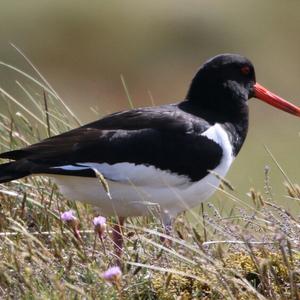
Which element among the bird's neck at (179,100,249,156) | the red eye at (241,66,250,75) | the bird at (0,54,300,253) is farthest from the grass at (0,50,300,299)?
the red eye at (241,66,250,75)

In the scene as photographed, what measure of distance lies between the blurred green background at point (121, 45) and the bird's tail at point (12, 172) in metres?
12.5

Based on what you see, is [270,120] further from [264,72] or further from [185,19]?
[185,19]

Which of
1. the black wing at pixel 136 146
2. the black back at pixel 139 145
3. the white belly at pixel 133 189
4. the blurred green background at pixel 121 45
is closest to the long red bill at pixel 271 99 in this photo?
the black back at pixel 139 145

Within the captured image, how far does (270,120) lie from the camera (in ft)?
68.7

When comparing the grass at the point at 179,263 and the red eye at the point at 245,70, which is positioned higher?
the red eye at the point at 245,70

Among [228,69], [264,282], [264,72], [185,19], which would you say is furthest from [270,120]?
[264,282]

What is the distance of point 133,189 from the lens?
534cm

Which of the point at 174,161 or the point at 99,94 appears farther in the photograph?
the point at 99,94

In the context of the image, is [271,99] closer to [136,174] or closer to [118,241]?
[136,174]

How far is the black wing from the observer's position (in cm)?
531

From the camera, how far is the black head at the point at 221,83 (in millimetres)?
6066

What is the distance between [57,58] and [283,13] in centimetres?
453

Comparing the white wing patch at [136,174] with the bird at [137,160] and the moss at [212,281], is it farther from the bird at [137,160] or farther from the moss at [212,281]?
the moss at [212,281]

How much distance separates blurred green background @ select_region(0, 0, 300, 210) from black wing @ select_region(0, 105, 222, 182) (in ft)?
39.4
